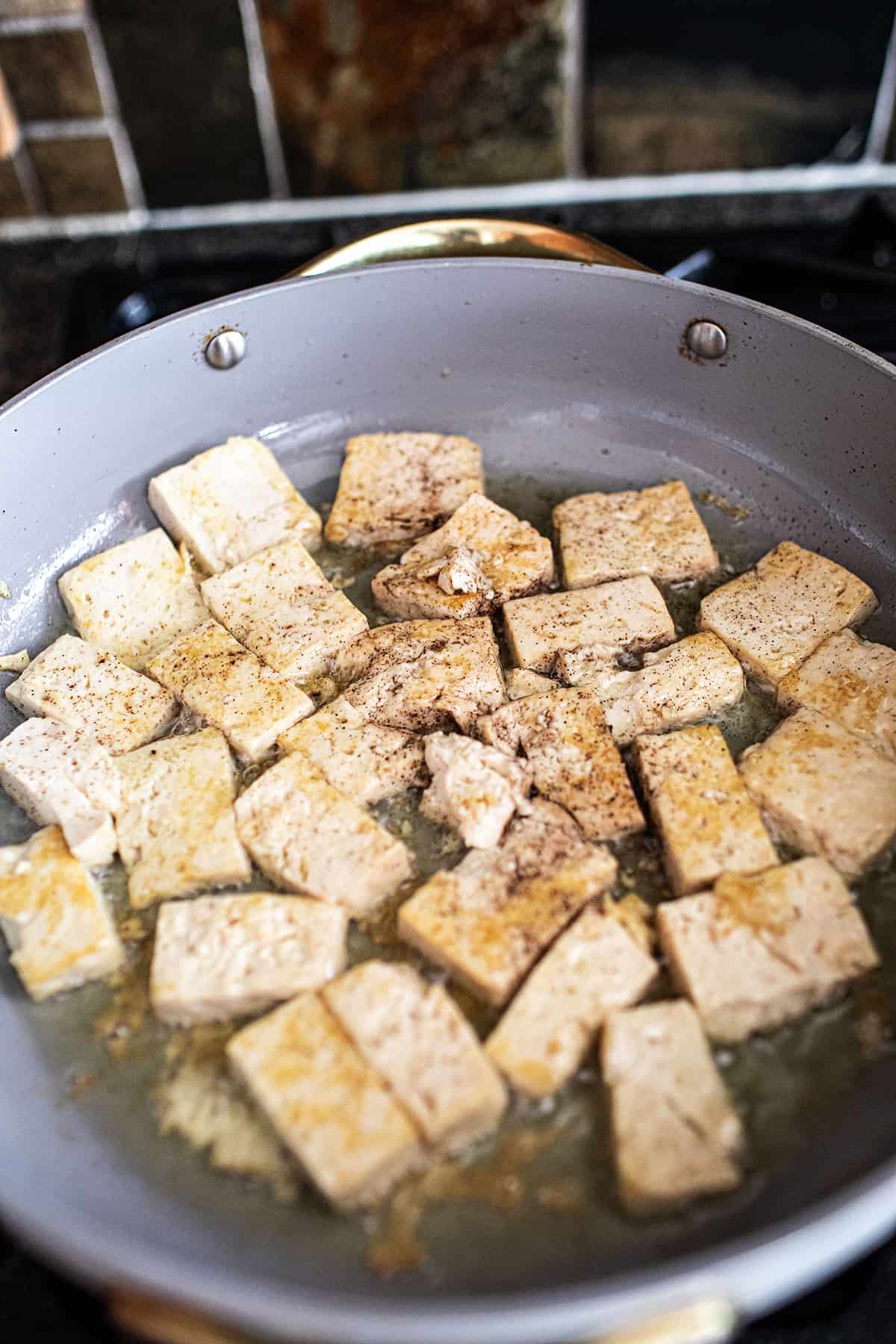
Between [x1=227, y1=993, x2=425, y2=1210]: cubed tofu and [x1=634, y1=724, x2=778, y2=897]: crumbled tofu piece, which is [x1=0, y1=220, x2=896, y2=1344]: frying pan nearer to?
[x1=227, y1=993, x2=425, y2=1210]: cubed tofu

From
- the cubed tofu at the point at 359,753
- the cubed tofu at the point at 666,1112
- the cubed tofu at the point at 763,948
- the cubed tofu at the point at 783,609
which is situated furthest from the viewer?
the cubed tofu at the point at 783,609

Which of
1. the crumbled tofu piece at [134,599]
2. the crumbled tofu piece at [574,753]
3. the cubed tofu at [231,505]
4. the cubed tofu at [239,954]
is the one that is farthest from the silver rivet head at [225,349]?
the cubed tofu at [239,954]

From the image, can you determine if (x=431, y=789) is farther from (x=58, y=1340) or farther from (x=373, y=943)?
(x=58, y=1340)

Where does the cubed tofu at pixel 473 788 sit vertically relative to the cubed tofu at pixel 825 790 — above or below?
above

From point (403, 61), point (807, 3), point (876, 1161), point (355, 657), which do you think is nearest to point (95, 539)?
point (355, 657)

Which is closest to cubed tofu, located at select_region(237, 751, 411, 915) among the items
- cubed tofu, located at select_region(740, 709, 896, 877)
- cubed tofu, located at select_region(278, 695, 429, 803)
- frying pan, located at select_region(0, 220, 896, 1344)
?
cubed tofu, located at select_region(278, 695, 429, 803)

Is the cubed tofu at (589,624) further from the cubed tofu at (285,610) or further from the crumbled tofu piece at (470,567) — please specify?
the cubed tofu at (285,610)

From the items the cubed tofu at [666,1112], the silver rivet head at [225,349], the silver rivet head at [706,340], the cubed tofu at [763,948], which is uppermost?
the silver rivet head at [225,349]
